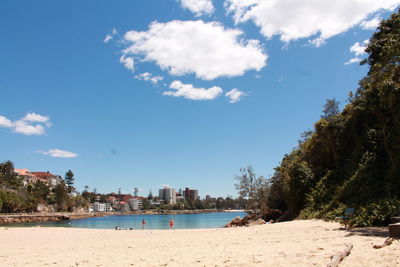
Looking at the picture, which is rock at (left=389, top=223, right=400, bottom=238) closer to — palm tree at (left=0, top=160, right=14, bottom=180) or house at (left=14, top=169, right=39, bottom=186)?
palm tree at (left=0, top=160, right=14, bottom=180)

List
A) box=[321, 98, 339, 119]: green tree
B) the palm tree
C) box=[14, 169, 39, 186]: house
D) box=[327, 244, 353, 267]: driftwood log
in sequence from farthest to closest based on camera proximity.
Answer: box=[14, 169, 39, 186]: house, the palm tree, box=[321, 98, 339, 119]: green tree, box=[327, 244, 353, 267]: driftwood log

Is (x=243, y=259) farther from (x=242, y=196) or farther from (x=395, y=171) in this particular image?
(x=242, y=196)

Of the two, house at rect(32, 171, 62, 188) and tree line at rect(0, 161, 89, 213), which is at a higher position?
house at rect(32, 171, 62, 188)

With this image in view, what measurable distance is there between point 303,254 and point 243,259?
151cm

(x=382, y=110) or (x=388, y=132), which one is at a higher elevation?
(x=382, y=110)

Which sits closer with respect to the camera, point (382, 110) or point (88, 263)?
point (88, 263)

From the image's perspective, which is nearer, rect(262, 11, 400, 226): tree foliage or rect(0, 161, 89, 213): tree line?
rect(262, 11, 400, 226): tree foliage

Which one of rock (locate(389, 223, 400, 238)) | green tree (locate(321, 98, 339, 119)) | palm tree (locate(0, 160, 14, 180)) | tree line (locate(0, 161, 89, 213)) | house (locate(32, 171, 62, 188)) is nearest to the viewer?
rock (locate(389, 223, 400, 238))

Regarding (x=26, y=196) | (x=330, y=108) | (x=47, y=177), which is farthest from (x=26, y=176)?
(x=330, y=108)

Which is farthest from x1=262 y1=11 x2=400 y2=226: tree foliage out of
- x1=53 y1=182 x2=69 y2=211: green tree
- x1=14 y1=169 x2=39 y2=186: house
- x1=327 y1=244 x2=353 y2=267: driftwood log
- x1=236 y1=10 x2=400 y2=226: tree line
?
x1=14 y1=169 x2=39 y2=186: house

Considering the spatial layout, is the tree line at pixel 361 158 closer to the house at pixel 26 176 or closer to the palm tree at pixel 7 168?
the palm tree at pixel 7 168

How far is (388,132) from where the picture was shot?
20.0m

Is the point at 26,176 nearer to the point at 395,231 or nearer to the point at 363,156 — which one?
the point at 363,156

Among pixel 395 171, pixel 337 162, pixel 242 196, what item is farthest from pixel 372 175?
pixel 242 196
